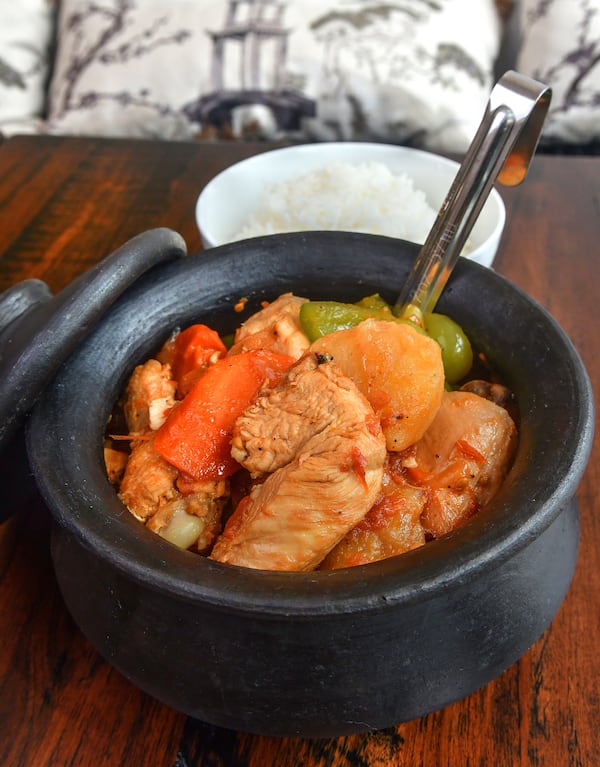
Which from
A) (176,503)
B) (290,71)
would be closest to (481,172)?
(176,503)

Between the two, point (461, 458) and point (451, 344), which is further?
point (451, 344)

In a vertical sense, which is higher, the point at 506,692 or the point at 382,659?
the point at 382,659

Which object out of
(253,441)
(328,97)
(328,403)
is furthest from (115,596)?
(328,97)

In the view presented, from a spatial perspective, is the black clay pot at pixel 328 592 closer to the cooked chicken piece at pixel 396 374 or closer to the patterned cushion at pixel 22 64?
the cooked chicken piece at pixel 396 374

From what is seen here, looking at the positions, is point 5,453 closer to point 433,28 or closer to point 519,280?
point 519,280

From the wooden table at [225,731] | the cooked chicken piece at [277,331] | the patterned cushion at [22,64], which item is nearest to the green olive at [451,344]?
the cooked chicken piece at [277,331]

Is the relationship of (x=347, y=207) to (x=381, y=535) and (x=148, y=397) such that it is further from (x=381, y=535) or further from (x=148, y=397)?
(x=381, y=535)

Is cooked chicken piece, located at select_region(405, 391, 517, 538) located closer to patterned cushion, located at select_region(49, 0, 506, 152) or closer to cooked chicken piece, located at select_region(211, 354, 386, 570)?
cooked chicken piece, located at select_region(211, 354, 386, 570)
